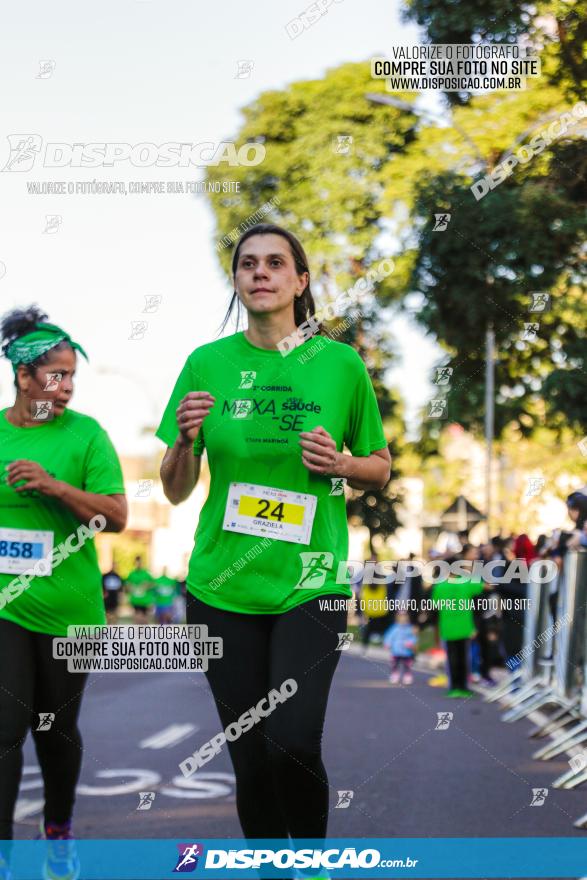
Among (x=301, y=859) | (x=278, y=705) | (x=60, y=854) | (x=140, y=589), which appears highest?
(x=278, y=705)

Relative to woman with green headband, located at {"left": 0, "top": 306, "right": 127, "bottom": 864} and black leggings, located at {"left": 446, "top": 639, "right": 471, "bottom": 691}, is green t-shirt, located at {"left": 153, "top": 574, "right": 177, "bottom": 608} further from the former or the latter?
woman with green headband, located at {"left": 0, "top": 306, "right": 127, "bottom": 864}

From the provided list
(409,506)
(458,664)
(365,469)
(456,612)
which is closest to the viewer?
(365,469)

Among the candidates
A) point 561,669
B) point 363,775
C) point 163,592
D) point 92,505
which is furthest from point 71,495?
point 163,592

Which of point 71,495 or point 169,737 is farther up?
point 71,495

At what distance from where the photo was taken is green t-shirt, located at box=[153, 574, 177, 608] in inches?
981

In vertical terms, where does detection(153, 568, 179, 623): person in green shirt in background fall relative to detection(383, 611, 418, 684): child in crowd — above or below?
below

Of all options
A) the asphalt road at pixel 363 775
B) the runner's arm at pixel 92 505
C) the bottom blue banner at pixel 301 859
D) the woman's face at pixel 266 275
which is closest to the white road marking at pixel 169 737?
the asphalt road at pixel 363 775

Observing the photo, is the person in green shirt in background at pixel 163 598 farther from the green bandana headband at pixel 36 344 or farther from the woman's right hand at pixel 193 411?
the woman's right hand at pixel 193 411

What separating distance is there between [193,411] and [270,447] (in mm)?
284

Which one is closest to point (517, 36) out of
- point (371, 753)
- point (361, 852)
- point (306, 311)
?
point (306, 311)

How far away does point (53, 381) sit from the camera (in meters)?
4.73

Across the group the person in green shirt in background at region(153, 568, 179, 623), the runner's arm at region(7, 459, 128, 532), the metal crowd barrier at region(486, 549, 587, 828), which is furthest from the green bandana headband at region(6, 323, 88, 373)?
the person in green shirt in background at region(153, 568, 179, 623)

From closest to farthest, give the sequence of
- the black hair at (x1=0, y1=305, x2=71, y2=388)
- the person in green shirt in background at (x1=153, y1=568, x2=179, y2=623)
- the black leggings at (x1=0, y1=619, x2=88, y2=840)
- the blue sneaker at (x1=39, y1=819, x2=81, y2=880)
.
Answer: the black leggings at (x1=0, y1=619, x2=88, y2=840) < the blue sneaker at (x1=39, y1=819, x2=81, y2=880) < the black hair at (x1=0, y1=305, x2=71, y2=388) < the person in green shirt in background at (x1=153, y1=568, x2=179, y2=623)

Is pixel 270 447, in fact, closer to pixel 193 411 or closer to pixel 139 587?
pixel 193 411
